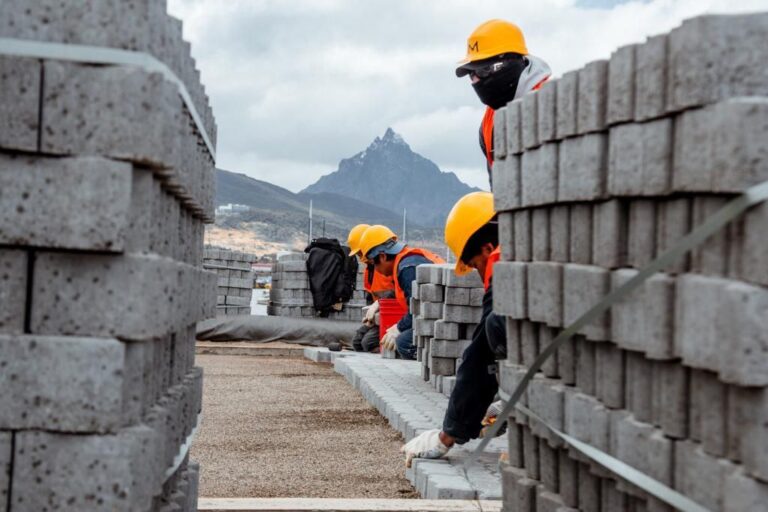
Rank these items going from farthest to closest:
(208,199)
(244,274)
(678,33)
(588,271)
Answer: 1. (244,274)
2. (208,199)
3. (588,271)
4. (678,33)

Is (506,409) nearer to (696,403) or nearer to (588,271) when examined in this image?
(588,271)

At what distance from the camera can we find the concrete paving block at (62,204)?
2771 millimetres

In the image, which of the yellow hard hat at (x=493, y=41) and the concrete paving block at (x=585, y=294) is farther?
the yellow hard hat at (x=493, y=41)

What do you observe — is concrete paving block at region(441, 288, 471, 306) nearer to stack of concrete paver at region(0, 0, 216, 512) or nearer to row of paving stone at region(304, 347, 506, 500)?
row of paving stone at region(304, 347, 506, 500)

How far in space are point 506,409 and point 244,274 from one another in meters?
15.8

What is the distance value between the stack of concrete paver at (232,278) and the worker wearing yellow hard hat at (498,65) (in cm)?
1285

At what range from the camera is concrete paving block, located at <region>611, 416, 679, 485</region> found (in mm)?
2727

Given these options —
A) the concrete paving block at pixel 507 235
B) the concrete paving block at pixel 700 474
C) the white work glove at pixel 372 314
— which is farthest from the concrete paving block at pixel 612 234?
the white work glove at pixel 372 314

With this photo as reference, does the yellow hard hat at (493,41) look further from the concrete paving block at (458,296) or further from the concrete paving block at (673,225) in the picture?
the concrete paving block at (673,225)

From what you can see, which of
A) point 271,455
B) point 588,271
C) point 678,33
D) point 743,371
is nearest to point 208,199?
point 588,271

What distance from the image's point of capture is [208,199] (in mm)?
4367

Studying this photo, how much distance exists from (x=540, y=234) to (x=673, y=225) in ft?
3.27

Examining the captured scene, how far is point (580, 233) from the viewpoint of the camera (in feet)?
10.8

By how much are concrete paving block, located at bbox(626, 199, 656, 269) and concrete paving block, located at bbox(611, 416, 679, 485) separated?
462 millimetres
